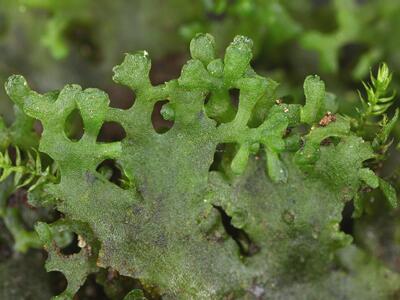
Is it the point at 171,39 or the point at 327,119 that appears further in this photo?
the point at 171,39

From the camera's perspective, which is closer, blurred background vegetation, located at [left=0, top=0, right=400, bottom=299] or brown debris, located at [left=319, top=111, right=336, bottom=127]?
brown debris, located at [left=319, top=111, right=336, bottom=127]

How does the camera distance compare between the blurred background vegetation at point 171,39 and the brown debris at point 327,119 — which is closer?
the brown debris at point 327,119

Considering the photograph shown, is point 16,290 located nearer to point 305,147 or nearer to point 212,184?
point 212,184

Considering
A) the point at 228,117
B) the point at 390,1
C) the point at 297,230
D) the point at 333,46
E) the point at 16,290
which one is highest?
the point at 390,1

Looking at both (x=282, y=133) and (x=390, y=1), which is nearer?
(x=282, y=133)

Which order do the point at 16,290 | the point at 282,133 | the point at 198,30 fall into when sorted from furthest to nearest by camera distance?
the point at 198,30
the point at 16,290
the point at 282,133

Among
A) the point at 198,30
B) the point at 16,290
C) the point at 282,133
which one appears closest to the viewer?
the point at 282,133

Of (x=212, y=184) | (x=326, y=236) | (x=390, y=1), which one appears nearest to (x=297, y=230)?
(x=326, y=236)

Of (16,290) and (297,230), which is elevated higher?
(297,230)
